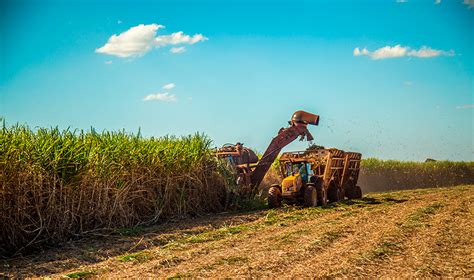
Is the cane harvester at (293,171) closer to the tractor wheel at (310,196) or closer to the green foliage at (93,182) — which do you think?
the tractor wheel at (310,196)

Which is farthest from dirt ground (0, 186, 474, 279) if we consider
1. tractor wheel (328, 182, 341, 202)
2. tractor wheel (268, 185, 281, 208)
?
tractor wheel (328, 182, 341, 202)

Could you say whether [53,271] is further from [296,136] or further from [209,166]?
[296,136]

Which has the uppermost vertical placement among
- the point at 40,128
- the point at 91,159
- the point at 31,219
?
the point at 40,128

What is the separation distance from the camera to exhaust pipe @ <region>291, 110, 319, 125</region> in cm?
1862

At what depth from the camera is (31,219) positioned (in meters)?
11.1

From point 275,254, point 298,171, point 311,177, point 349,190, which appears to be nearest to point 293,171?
point 298,171

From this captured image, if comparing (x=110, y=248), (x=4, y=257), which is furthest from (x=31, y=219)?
(x=110, y=248)

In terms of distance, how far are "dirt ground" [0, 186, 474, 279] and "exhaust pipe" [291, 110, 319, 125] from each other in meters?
5.09

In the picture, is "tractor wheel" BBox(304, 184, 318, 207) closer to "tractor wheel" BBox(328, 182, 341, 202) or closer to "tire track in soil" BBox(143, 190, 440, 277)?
"tractor wheel" BBox(328, 182, 341, 202)

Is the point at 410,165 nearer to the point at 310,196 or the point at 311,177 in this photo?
the point at 311,177

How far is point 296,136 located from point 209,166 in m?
3.81

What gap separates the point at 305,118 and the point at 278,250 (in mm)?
9755

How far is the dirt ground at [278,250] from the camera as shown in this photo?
814cm

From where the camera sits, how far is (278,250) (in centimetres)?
947
